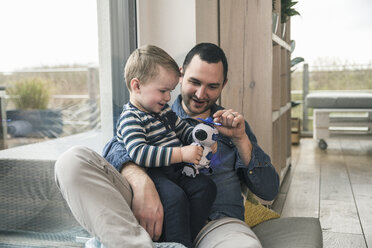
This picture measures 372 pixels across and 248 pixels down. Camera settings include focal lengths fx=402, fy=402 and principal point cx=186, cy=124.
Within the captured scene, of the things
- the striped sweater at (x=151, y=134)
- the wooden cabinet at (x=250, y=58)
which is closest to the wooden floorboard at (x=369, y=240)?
the wooden cabinet at (x=250, y=58)

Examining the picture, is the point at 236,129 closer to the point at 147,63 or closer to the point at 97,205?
the point at 147,63

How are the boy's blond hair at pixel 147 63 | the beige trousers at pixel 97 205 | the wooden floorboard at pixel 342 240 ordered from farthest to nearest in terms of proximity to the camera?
the wooden floorboard at pixel 342 240 < the boy's blond hair at pixel 147 63 < the beige trousers at pixel 97 205

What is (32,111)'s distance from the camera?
1127 millimetres

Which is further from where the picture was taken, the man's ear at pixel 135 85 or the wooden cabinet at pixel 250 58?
the wooden cabinet at pixel 250 58

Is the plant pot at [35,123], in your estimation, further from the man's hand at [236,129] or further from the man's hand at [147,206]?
the man's hand at [236,129]

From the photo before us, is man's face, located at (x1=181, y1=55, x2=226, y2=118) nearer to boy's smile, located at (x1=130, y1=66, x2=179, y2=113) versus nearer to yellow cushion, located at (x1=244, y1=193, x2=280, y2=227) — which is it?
boy's smile, located at (x1=130, y1=66, x2=179, y2=113)

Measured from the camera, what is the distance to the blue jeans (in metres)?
1.07

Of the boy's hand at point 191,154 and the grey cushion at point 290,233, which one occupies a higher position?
the boy's hand at point 191,154

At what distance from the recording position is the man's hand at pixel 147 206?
1057 millimetres

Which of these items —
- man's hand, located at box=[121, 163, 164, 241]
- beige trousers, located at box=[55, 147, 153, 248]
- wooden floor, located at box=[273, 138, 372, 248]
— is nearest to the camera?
beige trousers, located at box=[55, 147, 153, 248]

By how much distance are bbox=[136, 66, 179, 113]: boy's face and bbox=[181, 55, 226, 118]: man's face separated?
0.22m

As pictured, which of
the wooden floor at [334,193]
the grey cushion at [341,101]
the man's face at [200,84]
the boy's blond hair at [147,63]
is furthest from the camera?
the grey cushion at [341,101]

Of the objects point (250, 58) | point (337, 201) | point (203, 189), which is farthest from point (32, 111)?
point (337, 201)

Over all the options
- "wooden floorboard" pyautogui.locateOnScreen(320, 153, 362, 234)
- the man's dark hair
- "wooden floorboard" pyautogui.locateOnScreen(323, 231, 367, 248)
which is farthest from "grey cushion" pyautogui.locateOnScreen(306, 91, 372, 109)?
the man's dark hair
